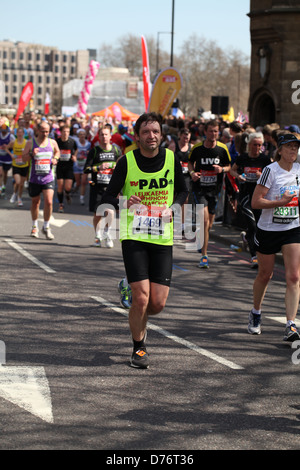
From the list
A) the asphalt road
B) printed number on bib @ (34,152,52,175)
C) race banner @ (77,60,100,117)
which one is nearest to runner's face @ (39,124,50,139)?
printed number on bib @ (34,152,52,175)

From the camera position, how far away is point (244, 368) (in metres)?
6.91

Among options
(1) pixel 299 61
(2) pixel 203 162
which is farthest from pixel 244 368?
(1) pixel 299 61

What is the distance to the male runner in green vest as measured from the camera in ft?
22.0

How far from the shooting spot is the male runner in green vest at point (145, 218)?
6.69m

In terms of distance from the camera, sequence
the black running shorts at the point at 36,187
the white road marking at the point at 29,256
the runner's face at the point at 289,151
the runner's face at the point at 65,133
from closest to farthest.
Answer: the runner's face at the point at 289,151
the white road marking at the point at 29,256
the black running shorts at the point at 36,187
the runner's face at the point at 65,133

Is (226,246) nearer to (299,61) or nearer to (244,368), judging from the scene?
(244,368)

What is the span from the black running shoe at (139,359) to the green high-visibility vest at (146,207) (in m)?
0.88

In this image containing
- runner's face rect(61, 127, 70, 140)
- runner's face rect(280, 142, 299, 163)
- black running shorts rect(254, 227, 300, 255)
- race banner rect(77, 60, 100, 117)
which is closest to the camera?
runner's face rect(280, 142, 299, 163)

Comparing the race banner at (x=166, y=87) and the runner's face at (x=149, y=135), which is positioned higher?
the race banner at (x=166, y=87)

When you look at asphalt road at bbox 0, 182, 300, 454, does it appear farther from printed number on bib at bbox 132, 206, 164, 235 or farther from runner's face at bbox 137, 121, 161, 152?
runner's face at bbox 137, 121, 161, 152

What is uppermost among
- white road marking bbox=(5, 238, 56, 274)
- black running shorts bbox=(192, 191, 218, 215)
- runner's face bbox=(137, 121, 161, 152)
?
runner's face bbox=(137, 121, 161, 152)

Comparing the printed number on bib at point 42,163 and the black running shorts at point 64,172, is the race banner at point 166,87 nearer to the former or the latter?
the black running shorts at point 64,172

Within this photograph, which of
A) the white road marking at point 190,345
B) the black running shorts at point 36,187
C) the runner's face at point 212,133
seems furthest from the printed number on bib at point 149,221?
the black running shorts at point 36,187
